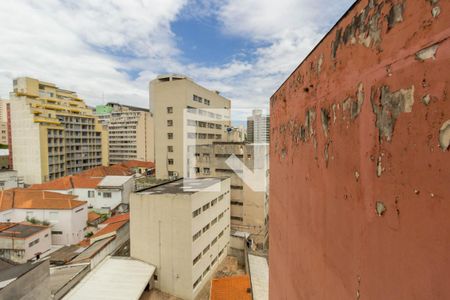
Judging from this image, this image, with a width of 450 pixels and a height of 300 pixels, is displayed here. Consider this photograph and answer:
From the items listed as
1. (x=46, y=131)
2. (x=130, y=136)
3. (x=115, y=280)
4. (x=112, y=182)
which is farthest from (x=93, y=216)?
(x=130, y=136)

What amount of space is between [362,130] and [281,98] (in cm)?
179

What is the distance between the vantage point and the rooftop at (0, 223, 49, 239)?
50.0 ft

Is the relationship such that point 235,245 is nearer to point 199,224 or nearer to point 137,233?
point 199,224

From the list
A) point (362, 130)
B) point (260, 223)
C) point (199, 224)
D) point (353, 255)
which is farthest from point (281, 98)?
point (260, 223)

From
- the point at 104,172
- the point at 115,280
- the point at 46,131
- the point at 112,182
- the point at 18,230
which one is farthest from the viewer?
the point at 104,172

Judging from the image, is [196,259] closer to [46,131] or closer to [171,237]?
[171,237]

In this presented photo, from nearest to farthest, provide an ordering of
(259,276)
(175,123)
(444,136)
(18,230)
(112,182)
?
(444,136)
(259,276)
(18,230)
(112,182)
(175,123)

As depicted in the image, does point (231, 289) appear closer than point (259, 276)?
Yes

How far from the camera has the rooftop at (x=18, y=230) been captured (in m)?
15.2

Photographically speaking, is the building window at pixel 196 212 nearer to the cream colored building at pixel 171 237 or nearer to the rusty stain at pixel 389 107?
the cream colored building at pixel 171 237

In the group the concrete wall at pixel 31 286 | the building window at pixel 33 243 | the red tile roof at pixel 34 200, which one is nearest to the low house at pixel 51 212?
the red tile roof at pixel 34 200

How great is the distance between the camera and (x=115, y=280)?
11109 mm

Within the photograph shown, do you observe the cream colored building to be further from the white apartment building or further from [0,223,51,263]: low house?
the white apartment building

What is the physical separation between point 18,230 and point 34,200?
15.8 ft
